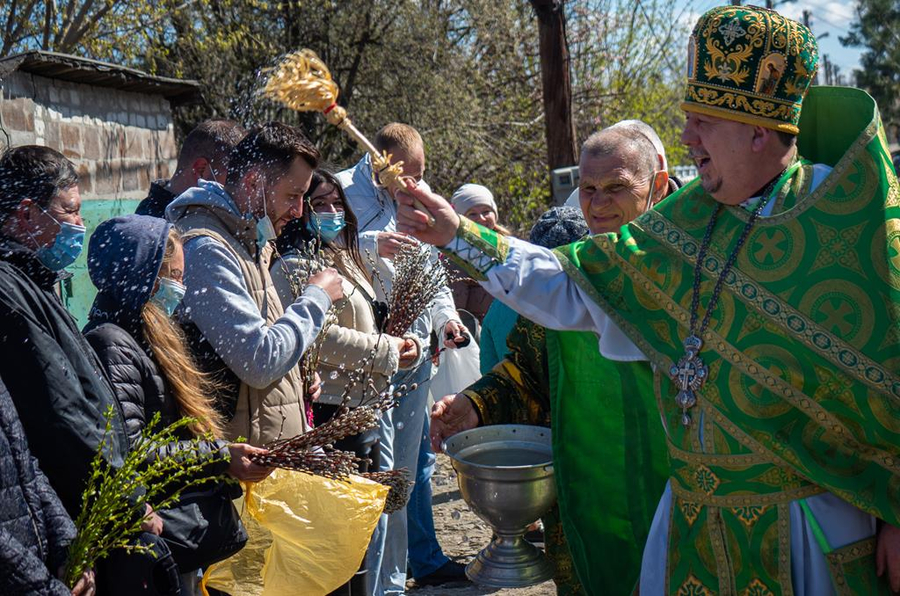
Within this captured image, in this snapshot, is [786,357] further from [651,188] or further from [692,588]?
[651,188]

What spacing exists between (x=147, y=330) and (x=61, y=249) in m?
0.48

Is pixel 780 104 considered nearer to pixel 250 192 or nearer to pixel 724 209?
pixel 724 209

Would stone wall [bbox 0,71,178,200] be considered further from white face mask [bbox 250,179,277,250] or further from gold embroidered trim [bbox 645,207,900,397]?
gold embroidered trim [bbox 645,207,900,397]

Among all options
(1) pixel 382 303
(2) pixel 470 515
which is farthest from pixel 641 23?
(1) pixel 382 303

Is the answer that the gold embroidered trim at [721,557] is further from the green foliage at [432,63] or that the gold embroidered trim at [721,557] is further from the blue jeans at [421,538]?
the green foliage at [432,63]

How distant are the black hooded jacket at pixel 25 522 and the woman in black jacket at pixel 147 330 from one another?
59 cm

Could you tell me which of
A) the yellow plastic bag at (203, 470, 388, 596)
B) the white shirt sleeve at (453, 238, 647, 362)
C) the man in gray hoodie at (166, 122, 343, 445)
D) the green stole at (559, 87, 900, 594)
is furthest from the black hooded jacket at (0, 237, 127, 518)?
the green stole at (559, 87, 900, 594)

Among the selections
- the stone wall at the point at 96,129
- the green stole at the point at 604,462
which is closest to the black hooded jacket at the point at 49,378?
the green stole at the point at 604,462


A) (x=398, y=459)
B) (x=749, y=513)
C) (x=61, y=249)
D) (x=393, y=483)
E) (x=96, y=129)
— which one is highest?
(x=96, y=129)

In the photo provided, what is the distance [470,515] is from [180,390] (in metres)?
4.20

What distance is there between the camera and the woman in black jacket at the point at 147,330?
3318mm

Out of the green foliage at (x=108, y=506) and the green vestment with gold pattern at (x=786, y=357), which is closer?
the green foliage at (x=108, y=506)

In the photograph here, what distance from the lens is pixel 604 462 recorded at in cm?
372

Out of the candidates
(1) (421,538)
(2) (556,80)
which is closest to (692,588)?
(1) (421,538)
